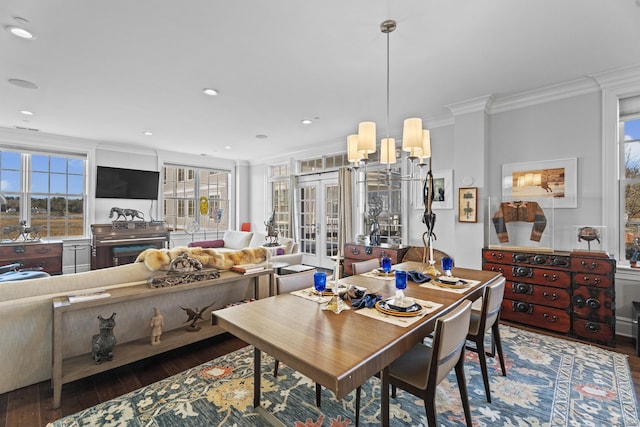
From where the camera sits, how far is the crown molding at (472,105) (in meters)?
3.60

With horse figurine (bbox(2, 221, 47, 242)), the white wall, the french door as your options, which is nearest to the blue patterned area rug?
the white wall

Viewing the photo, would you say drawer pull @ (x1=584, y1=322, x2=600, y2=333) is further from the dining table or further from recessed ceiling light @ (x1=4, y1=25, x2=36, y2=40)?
recessed ceiling light @ (x1=4, y1=25, x2=36, y2=40)

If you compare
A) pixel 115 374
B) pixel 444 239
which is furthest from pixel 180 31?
pixel 444 239

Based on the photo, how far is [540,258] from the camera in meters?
3.11

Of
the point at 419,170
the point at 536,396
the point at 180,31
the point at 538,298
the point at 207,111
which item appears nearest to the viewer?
the point at 536,396

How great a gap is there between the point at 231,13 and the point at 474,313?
2.88m

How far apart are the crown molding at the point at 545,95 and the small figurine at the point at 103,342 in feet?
15.0

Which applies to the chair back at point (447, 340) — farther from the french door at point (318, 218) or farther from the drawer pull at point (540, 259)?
the french door at point (318, 218)

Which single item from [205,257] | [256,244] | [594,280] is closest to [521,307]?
[594,280]

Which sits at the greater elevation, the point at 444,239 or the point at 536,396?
the point at 444,239

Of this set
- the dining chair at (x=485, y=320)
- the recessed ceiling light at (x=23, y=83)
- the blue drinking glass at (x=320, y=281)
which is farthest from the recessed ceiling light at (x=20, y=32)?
the dining chair at (x=485, y=320)

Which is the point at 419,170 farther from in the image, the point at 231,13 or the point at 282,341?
the point at 282,341

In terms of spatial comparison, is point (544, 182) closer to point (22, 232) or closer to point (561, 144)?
point (561, 144)

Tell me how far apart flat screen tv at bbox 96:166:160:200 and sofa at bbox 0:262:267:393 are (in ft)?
14.9
